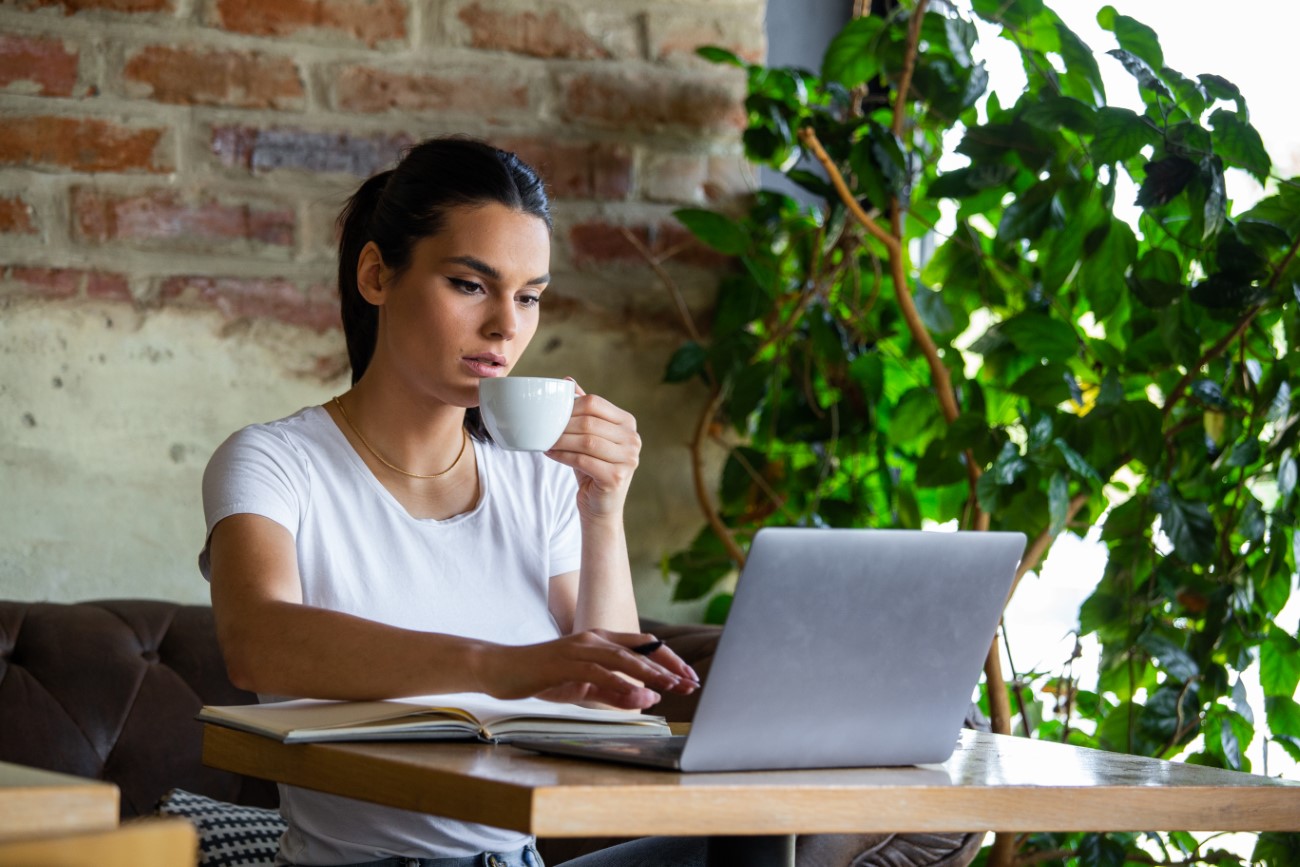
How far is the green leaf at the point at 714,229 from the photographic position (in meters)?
2.17

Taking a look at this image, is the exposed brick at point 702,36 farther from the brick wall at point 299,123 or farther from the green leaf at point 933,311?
the green leaf at point 933,311

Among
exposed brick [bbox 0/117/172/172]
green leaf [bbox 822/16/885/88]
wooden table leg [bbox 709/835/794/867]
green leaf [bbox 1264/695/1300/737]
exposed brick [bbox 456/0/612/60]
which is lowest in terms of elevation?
wooden table leg [bbox 709/835/794/867]

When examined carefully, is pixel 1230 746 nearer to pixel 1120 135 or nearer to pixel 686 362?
pixel 1120 135

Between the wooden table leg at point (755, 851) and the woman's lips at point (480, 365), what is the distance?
2.01 feet

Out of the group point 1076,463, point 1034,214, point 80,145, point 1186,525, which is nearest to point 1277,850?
point 1186,525

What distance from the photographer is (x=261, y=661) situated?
1082 millimetres

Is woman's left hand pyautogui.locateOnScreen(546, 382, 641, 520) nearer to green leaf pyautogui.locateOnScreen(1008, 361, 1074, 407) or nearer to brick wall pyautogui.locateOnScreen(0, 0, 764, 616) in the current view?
green leaf pyautogui.locateOnScreen(1008, 361, 1074, 407)

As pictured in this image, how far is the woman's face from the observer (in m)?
1.45

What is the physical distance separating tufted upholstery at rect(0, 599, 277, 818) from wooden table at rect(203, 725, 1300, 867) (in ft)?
2.39

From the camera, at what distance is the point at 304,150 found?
2.11 metres

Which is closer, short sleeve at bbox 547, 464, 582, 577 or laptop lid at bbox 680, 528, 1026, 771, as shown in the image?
laptop lid at bbox 680, 528, 1026, 771

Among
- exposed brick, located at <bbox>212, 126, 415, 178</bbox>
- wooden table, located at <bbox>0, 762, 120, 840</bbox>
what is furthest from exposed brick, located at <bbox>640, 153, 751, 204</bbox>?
wooden table, located at <bbox>0, 762, 120, 840</bbox>

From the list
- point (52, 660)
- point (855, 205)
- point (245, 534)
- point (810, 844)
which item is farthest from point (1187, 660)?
point (52, 660)

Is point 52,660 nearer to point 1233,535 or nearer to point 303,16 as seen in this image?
point 303,16
